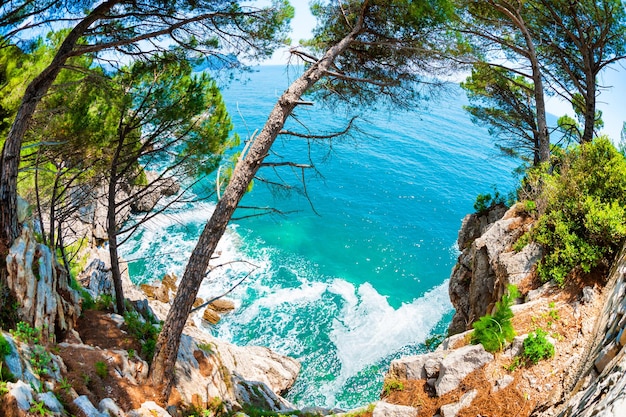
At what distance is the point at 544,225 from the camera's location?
6555 millimetres

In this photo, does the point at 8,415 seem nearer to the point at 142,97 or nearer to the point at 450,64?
the point at 142,97

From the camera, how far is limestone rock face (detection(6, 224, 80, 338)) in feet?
17.2

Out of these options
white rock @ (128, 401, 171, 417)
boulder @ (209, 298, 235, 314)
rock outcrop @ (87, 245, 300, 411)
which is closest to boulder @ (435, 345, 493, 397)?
white rock @ (128, 401, 171, 417)

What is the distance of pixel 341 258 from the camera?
19.9 metres

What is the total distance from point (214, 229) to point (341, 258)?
1508cm

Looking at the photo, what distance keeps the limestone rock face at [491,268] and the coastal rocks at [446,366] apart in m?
2.08

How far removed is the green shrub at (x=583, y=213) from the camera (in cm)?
543

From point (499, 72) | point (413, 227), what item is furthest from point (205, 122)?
point (413, 227)

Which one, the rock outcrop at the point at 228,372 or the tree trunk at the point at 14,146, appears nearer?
the tree trunk at the point at 14,146

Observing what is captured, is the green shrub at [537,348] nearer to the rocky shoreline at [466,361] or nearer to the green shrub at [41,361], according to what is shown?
the rocky shoreline at [466,361]

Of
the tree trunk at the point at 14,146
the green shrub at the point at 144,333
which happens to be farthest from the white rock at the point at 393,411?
the tree trunk at the point at 14,146

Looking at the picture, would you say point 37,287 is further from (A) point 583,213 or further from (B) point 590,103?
(B) point 590,103

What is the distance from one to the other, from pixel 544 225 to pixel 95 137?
1037 centimetres

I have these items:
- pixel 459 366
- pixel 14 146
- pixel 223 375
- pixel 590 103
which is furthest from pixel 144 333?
pixel 590 103
